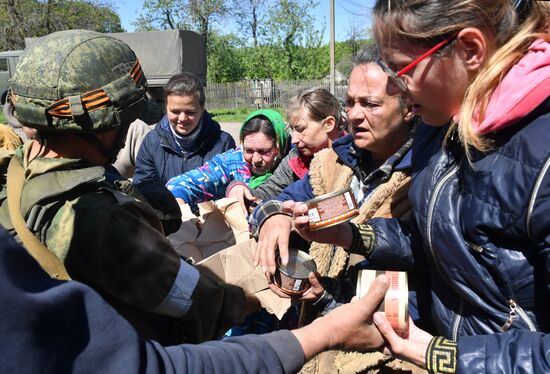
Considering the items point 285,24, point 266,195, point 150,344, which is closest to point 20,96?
point 150,344

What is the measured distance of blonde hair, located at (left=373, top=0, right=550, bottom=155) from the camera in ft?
4.63

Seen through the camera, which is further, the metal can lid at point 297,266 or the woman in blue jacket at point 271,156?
the woman in blue jacket at point 271,156

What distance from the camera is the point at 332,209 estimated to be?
186 centimetres

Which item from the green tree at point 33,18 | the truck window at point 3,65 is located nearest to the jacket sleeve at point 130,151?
the truck window at point 3,65

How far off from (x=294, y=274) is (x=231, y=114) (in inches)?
1008

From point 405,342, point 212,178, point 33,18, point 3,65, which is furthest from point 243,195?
point 33,18

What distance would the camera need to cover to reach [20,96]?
1810mm

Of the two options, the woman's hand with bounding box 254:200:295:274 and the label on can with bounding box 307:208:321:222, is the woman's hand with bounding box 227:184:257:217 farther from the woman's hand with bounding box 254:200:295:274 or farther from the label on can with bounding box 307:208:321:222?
the label on can with bounding box 307:208:321:222

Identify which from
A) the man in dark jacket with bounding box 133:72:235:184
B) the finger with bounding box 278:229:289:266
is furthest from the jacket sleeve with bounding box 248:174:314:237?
the man in dark jacket with bounding box 133:72:235:184

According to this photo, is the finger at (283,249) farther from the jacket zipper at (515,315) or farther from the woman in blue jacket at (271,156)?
the woman in blue jacket at (271,156)

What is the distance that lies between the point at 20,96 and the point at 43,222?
1.82ft

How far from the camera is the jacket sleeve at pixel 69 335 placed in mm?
956

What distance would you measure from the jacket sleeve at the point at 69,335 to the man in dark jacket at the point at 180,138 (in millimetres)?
3194

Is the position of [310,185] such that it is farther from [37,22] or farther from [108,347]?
[37,22]
